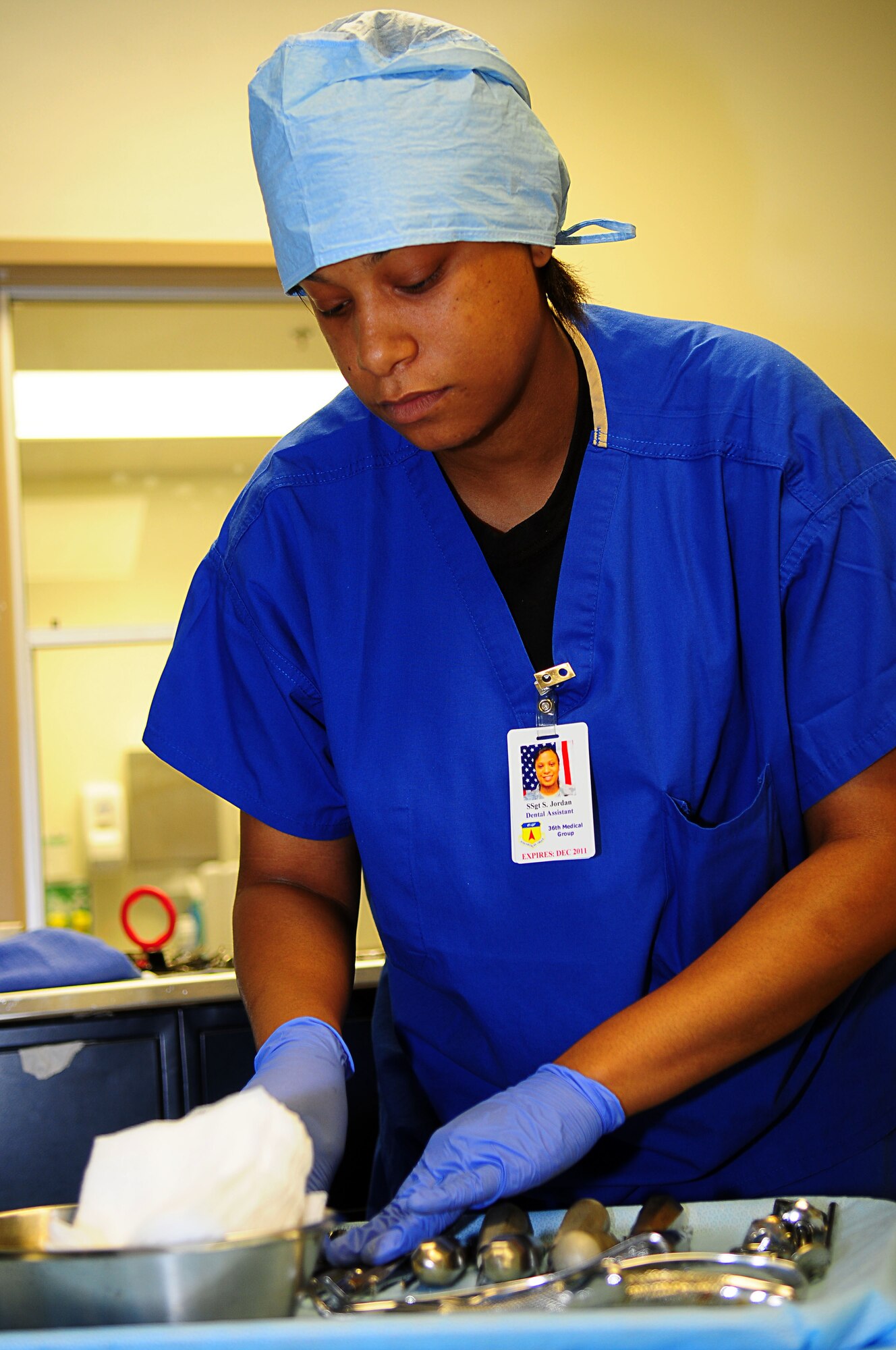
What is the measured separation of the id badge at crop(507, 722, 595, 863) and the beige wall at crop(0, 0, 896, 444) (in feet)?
6.33

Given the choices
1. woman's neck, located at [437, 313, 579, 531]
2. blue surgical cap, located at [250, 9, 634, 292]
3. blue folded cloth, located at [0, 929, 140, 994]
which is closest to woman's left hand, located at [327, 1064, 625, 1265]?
woman's neck, located at [437, 313, 579, 531]

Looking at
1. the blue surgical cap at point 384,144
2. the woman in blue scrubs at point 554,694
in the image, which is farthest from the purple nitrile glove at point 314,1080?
the blue surgical cap at point 384,144

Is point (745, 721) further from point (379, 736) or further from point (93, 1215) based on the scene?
point (93, 1215)

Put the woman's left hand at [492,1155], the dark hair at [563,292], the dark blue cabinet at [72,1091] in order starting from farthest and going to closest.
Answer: the dark blue cabinet at [72,1091] < the dark hair at [563,292] < the woman's left hand at [492,1155]

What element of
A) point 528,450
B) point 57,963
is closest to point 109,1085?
point 57,963

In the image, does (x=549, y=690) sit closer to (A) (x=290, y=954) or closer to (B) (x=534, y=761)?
(B) (x=534, y=761)

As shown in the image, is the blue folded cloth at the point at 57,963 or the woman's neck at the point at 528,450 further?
the blue folded cloth at the point at 57,963

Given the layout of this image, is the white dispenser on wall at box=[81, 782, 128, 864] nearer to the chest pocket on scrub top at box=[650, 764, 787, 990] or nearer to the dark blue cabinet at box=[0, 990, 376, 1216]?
the dark blue cabinet at box=[0, 990, 376, 1216]

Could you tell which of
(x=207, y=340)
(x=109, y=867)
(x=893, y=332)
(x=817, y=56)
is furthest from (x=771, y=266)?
(x=109, y=867)

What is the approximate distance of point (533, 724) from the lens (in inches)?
40.9

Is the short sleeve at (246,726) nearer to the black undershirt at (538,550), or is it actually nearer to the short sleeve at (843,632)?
the black undershirt at (538,550)

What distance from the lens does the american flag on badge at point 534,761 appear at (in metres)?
0.99

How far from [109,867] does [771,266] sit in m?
1.99

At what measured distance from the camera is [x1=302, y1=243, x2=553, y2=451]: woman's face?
37.5 inches
